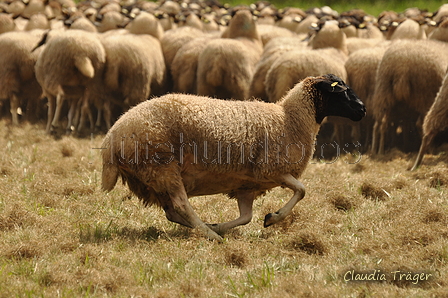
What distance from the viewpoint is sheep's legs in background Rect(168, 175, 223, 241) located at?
5219 millimetres

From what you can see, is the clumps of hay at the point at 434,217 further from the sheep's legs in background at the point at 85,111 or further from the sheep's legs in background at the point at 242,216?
the sheep's legs in background at the point at 85,111

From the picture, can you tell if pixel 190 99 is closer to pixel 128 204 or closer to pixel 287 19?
pixel 128 204

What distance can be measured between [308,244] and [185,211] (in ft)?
3.18

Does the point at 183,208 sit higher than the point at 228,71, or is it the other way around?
the point at 183,208

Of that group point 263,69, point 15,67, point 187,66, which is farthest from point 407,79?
point 15,67

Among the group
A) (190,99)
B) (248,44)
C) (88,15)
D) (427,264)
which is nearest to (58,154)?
(190,99)

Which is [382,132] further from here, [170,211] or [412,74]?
[170,211]

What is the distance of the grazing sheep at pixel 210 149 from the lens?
5.17m

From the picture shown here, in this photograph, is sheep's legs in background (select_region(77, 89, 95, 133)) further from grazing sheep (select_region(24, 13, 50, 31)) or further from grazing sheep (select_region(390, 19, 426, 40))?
grazing sheep (select_region(390, 19, 426, 40))

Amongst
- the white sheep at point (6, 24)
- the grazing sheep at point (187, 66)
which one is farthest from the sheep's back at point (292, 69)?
the white sheep at point (6, 24)

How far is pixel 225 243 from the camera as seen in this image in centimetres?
510

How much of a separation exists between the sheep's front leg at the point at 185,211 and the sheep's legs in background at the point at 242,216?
0.67 ft

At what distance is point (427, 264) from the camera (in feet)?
14.8

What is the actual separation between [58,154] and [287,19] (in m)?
9.43
